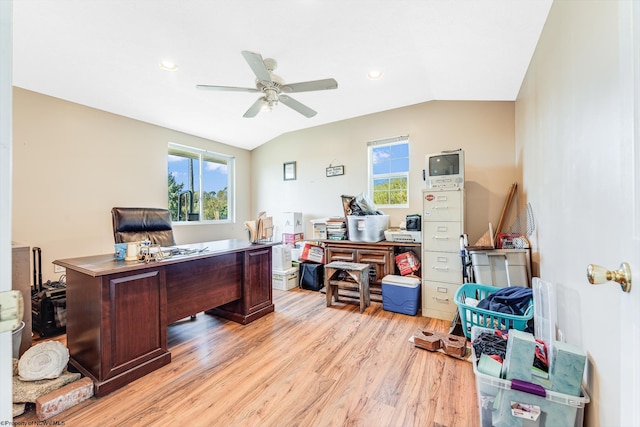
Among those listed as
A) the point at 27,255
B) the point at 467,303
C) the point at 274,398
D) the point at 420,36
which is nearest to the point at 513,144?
the point at 420,36

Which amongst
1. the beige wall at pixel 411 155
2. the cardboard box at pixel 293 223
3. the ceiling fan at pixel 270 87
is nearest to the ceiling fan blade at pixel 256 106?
the ceiling fan at pixel 270 87

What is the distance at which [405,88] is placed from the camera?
10.7ft

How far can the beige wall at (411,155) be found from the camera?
3236mm

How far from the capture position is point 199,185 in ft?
15.3

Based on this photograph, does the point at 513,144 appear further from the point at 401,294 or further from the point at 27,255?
the point at 27,255

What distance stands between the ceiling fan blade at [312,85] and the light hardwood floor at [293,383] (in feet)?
7.61

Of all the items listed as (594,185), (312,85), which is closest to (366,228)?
(312,85)

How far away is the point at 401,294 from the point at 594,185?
2189 millimetres

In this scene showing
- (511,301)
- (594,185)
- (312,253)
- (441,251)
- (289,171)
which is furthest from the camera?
(289,171)

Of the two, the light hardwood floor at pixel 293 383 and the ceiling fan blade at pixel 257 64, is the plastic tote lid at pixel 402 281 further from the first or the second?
the ceiling fan blade at pixel 257 64

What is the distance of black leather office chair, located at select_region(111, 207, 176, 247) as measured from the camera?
2545 millimetres

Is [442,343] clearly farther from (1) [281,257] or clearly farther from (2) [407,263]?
(1) [281,257]

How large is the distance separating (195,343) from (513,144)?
13.3 ft

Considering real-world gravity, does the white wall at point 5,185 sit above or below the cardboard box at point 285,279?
above
